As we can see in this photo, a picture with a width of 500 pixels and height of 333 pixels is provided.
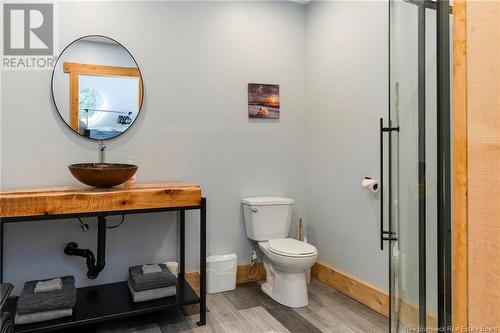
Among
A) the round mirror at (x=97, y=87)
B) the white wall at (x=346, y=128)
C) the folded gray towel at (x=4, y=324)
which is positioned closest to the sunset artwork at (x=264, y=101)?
the white wall at (x=346, y=128)

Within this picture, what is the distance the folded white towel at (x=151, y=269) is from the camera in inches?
100

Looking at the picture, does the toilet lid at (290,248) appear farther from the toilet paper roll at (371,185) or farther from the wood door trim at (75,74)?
the wood door trim at (75,74)

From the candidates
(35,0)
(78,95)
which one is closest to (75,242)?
(78,95)

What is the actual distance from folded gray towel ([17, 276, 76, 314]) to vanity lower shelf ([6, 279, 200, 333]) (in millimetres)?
87

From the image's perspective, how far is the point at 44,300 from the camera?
212 centimetres

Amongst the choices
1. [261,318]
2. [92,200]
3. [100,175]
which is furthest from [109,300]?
[261,318]

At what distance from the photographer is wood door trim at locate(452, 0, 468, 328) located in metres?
0.94

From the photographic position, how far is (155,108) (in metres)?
2.93

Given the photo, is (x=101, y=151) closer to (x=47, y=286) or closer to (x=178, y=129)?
(x=178, y=129)

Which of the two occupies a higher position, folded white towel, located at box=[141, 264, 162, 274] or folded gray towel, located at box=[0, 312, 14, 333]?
folded gray towel, located at box=[0, 312, 14, 333]

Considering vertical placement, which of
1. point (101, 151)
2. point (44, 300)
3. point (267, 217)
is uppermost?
point (101, 151)

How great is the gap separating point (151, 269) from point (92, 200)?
71 cm
